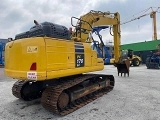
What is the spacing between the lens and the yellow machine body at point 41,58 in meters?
5.11

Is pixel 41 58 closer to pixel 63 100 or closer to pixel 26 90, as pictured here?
pixel 63 100

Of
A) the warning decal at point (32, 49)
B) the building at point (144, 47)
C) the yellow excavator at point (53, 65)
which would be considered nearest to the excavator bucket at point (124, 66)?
the yellow excavator at point (53, 65)

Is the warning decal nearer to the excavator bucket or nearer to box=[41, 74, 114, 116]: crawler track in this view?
box=[41, 74, 114, 116]: crawler track

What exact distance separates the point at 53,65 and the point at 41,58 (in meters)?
0.43

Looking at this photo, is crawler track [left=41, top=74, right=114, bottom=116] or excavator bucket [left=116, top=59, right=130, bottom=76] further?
excavator bucket [left=116, top=59, right=130, bottom=76]

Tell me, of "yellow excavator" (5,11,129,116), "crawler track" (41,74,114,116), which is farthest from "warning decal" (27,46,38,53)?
"crawler track" (41,74,114,116)

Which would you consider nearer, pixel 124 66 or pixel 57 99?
pixel 57 99

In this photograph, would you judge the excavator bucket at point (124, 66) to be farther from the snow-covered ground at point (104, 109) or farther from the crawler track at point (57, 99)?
the crawler track at point (57, 99)

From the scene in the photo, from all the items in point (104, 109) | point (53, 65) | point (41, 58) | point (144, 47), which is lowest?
point (104, 109)

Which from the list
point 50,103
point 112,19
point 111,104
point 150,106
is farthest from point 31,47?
point 112,19

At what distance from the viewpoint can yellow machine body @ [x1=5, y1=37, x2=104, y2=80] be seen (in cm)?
511

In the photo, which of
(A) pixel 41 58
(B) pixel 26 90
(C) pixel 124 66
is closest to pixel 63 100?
(A) pixel 41 58

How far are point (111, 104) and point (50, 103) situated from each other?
1.98m

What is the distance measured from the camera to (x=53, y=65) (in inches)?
212
